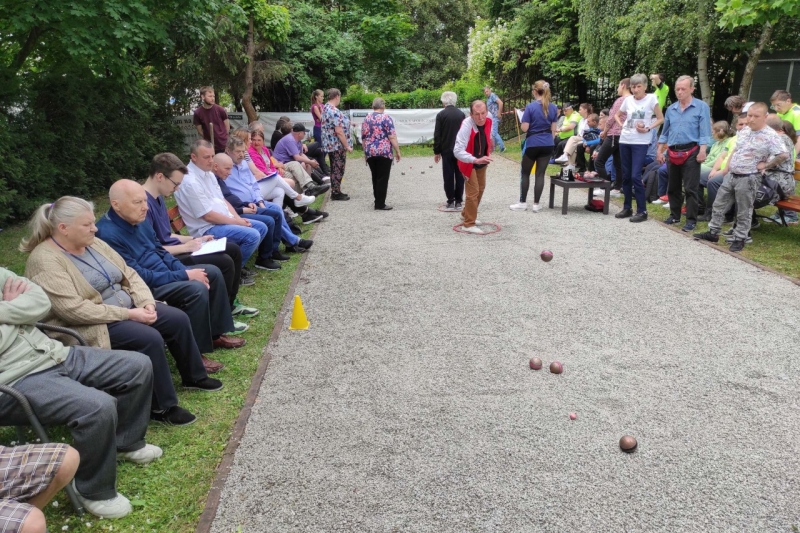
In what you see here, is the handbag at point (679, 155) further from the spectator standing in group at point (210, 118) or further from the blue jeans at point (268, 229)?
the spectator standing in group at point (210, 118)

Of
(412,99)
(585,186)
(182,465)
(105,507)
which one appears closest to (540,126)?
(585,186)

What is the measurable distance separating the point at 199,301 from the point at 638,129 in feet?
23.5

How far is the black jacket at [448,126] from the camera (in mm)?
10043

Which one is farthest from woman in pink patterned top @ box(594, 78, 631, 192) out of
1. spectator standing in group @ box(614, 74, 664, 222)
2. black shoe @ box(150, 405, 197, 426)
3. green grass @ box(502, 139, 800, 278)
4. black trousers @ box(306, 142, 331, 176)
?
black shoe @ box(150, 405, 197, 426)

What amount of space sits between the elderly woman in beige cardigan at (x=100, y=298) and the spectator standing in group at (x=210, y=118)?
29.3ft

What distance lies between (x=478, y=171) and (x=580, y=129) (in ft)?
19.1

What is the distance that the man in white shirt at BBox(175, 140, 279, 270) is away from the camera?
232 inches

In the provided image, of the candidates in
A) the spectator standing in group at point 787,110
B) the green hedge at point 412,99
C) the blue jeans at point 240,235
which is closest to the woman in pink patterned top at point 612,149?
the spectator standing in group at point 787,110

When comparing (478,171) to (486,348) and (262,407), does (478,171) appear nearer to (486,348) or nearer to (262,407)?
(486,348)

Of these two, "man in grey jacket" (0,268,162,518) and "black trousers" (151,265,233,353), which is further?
"black trousers" (151,265,233,353)

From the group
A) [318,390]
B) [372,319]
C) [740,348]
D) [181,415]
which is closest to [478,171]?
[372,319]

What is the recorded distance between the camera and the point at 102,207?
451 inches

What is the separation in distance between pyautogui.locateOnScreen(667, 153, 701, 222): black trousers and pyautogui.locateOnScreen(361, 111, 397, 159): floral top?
450 centimetres

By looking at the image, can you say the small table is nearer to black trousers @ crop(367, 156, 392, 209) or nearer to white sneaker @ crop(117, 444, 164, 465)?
black trousers @ crop(367, 156, 392, 209)
